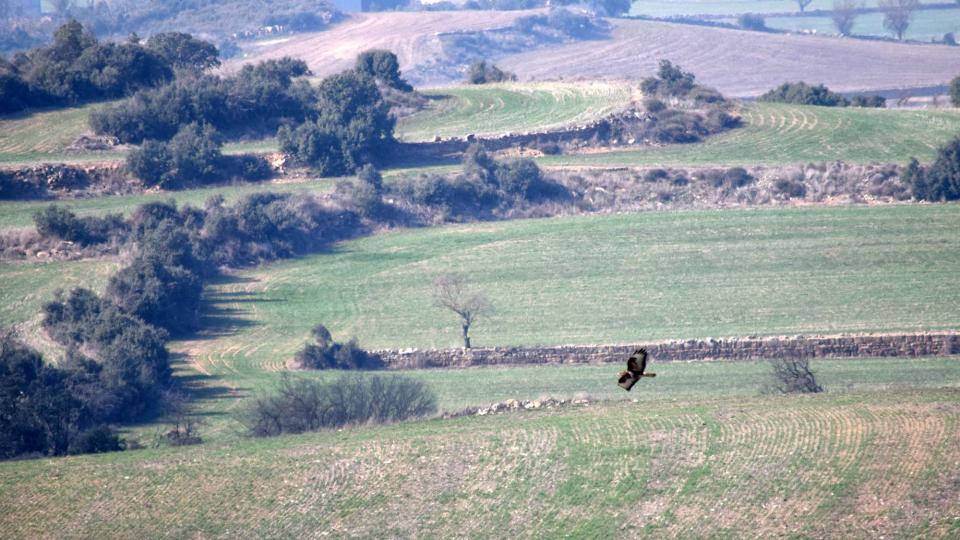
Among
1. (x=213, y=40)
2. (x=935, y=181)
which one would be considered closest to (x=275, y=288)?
(x=935, y=181)

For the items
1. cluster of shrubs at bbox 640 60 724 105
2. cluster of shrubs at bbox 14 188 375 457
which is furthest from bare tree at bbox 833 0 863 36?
cluster of shrubs at bbox 14 188 375 457

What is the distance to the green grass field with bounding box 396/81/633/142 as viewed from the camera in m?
74.8

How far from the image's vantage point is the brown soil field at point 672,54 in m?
121

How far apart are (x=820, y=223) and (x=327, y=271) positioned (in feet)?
69.8

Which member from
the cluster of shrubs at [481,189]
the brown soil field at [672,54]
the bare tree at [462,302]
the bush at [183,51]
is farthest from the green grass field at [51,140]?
the brown soil field at [672,54]

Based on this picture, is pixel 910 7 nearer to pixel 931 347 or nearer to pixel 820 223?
pixel 820 223

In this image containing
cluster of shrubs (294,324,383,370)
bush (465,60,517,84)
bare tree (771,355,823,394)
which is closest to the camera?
bare tree (771,355,823,394)

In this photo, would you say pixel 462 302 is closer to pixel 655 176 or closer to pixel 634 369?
pixel 655 176

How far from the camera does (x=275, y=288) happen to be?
54594 mm

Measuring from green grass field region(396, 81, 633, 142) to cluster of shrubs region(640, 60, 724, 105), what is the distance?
141 centimetres

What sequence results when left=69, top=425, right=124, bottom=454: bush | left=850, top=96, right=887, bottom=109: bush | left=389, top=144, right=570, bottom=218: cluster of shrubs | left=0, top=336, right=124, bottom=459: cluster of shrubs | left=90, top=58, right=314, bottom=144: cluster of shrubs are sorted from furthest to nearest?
left=850, top=96, right=887, bottom=109: bush → left=90, top=58, right=314, bottom=144: cluster of shrubs → left=389, top=144, right=570, bottom=218: cluster of shrubs → left=0, top=336, right=124, bottom=459: cluster of shrubs → left=69, top=425, right=124, bottom=454: bush

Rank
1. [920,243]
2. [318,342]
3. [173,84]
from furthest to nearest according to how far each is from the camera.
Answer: [173,84] < [920,243] < [318,342]

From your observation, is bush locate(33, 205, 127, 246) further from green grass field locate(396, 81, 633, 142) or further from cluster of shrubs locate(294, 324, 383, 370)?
green grass field locate(396, 81, 633, 142)

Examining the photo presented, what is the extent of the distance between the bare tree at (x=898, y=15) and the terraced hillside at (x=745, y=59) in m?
16.0
